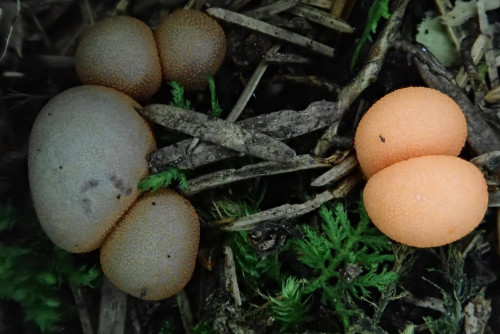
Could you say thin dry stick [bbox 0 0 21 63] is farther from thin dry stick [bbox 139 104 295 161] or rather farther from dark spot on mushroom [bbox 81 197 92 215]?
dark spot on mushroom [bbox 81 197 92 215]

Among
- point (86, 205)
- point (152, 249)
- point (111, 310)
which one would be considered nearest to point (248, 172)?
point (152, 249)

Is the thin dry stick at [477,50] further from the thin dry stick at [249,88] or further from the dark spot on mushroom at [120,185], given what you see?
the dark spot on mushroom at [120,185]

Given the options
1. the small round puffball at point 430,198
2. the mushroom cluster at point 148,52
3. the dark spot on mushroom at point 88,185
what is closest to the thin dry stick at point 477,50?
the small round puffball at point 430,198

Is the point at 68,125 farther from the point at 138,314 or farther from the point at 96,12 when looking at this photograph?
the point at 138,314

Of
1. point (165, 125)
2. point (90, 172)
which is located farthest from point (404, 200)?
point (90, 172)

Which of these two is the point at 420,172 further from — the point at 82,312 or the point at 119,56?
the point at 82,312

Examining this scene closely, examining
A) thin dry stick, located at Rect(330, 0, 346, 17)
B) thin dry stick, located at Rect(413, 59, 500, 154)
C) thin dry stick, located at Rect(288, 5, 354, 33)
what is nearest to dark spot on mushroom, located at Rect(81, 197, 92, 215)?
thin dry stick, located at Rect(288, 5, 354, 33)
